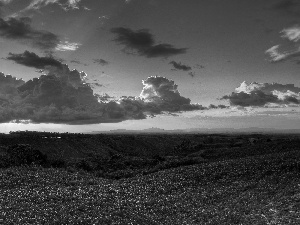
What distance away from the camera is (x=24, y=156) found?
191 feet

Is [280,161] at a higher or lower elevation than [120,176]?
higher

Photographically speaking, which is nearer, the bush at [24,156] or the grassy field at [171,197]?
the grassy field at [171,197]

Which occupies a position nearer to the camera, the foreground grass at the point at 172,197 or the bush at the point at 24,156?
the foreground grass at the point at 172,197

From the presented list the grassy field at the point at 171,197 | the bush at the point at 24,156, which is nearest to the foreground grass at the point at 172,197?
the grassy field at the point at 171,197

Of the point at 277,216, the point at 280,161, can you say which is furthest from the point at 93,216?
the point at 280,161

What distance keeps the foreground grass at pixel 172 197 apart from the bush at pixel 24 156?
17134 mm

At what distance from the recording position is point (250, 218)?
21.0 m

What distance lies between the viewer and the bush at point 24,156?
56350 mm

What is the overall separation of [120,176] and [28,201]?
2022 centimetres

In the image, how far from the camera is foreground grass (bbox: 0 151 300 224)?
2159 centimetres

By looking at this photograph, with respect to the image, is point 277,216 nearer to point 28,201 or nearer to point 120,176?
point 28,201

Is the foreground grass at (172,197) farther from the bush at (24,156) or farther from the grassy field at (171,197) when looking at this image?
the bush at (24,156)

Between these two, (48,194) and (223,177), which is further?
(223,177)

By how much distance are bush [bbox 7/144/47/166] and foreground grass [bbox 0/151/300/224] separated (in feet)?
56.2
